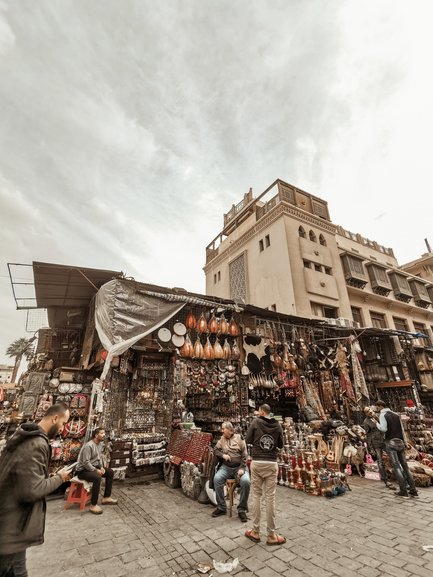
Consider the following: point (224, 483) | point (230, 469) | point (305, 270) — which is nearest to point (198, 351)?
point (230, 469)

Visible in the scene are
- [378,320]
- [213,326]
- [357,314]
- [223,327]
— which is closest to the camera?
[213,326]

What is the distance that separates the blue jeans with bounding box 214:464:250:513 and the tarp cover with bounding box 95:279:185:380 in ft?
11.3

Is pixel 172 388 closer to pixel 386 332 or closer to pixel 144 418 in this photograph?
pixel 144 418

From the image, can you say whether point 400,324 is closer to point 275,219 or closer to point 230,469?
point 275,219

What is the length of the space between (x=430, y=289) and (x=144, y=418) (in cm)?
2644

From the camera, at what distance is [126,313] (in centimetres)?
738

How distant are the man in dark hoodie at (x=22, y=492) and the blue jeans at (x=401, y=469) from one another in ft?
22.8

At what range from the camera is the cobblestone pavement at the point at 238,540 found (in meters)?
3.42

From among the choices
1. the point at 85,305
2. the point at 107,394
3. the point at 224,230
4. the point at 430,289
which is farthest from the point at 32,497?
the point at 430,289

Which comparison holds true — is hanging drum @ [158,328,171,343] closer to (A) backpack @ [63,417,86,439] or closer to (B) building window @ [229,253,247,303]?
(A) backpack @ [63,417,86,439]

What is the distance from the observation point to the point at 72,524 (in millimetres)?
4883

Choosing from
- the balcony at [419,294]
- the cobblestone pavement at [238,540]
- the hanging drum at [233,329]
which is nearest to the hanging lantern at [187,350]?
the hanging drum at [233,329]

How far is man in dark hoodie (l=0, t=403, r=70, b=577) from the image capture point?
2.15 meters

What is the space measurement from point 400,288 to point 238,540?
873 inches
